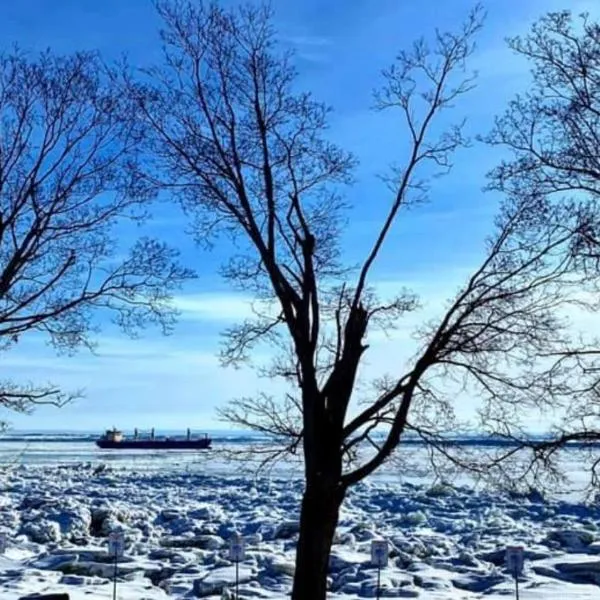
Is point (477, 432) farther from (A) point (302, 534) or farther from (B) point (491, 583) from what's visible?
(B) point (491, 583)

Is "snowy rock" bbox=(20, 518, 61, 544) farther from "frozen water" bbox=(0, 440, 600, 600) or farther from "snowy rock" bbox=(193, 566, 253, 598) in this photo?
"snowy rock" bbox=(193, 566, 253, 598)

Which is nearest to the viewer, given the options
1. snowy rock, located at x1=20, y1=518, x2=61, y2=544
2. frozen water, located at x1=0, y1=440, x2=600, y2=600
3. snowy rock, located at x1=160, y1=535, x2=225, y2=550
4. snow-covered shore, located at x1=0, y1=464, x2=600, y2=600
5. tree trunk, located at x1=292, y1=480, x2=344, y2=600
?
tree trunk, located at x1=292, y1=480, x2=344, y2=600

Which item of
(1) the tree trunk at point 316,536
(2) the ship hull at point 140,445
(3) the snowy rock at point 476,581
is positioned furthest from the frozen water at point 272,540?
(2) the ship hull at point 140,445

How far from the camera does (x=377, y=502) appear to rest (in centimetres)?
3678

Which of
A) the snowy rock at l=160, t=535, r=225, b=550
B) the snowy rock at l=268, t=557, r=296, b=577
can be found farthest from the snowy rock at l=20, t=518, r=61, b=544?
the snowy rock at l=268, t=557, r=296, b=577

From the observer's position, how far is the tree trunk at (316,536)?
9.46 meters

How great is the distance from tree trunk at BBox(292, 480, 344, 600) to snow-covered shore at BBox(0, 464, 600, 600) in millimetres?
7944

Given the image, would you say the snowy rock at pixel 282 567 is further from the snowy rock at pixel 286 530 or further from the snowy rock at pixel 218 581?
the snowy rock at pixel 286 530

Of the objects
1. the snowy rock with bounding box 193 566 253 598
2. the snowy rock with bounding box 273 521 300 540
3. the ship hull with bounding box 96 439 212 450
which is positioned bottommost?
the snowy rock with bounding box 193 566 253 598

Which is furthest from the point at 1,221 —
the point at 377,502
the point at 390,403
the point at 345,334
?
the point at 377,502

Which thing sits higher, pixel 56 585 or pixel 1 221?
pixel 1 221

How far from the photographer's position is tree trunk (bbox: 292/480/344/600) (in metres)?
9.46

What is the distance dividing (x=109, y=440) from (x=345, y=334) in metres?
99.4

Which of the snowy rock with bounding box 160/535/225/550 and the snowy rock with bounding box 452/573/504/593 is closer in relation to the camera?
the snowy rock with bounding box 452/573/504/593
